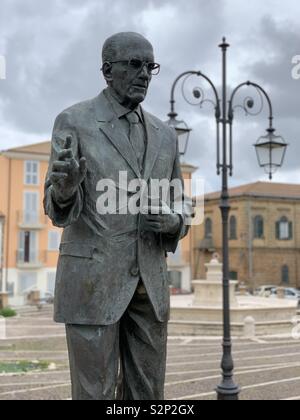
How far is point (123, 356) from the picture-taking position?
3.00 meters

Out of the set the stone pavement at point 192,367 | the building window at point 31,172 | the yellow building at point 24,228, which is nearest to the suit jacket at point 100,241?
the stone pavement at point 192,367

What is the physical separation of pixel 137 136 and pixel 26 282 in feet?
114

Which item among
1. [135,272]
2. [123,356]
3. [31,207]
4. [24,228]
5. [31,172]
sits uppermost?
[31,172]

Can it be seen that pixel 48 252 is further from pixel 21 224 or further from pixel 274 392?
pixel 274 392

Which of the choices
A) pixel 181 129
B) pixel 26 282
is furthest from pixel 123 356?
pixel 26 282

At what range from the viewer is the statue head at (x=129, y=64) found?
2.84 metres

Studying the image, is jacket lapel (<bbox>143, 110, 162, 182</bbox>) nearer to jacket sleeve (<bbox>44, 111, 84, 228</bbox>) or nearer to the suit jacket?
the suit jacket

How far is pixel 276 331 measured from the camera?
60.8ft

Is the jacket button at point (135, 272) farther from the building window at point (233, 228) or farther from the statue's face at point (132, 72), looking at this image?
the building window at point (233, 228)

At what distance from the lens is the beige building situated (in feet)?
163

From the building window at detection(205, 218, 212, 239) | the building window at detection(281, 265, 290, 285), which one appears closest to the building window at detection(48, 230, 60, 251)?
the building window at detection(205, 218, 212, 239)

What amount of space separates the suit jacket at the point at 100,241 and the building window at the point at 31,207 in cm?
3502

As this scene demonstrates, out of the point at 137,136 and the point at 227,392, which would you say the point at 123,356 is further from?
the point at 227,392

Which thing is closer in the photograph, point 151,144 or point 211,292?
point 151,144
